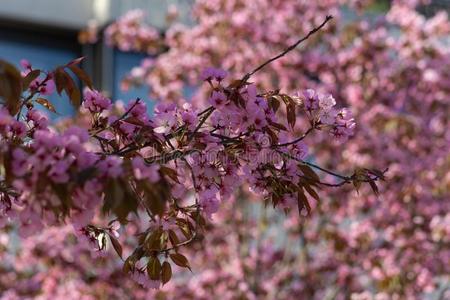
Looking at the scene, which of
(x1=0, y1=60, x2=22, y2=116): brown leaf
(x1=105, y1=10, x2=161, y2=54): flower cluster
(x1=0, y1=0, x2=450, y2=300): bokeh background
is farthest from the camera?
(x1=105, y1=10, x2=161, y2=54): flower cluster

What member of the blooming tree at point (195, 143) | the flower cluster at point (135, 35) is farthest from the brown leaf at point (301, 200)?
the flower cluster at point (135, 35)

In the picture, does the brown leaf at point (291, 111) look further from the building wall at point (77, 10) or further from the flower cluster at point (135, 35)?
the building wall at point (77, 10)

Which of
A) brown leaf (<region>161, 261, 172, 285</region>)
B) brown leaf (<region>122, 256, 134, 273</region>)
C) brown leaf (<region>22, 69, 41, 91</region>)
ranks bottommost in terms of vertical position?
brown leaf (<region>161, 261, 172, 285</region>)

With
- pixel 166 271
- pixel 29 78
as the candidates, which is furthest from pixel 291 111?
pixel 29 78

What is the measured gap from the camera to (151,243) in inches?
89.1

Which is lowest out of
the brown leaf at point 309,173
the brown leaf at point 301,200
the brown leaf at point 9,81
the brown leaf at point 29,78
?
the brown leaf at point 301,200

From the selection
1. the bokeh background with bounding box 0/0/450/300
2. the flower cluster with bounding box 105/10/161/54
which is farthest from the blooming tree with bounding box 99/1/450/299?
the flower cluster with bounding box 105/10/161/54

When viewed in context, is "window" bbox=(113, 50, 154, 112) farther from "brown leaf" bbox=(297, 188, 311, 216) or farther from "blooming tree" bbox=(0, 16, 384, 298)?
"brown leaf" bbox=(297, 188, 311, 216)

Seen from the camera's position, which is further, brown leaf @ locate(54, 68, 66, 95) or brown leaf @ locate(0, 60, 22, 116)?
brown leaf @ locate(54, 68, 66, 95)

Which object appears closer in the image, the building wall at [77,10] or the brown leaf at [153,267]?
the brown leaf at [153,267]

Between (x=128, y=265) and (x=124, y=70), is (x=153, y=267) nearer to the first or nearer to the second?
(x=128, y=265)

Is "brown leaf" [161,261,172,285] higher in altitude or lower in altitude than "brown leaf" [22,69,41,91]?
lower

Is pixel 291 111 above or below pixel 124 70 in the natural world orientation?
below

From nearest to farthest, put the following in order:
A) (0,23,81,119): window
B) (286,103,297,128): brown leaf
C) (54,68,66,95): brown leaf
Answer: (54,68,66,95): brown leaf
(286,103,297,128): brown leaf
(0,23,81,119): window
